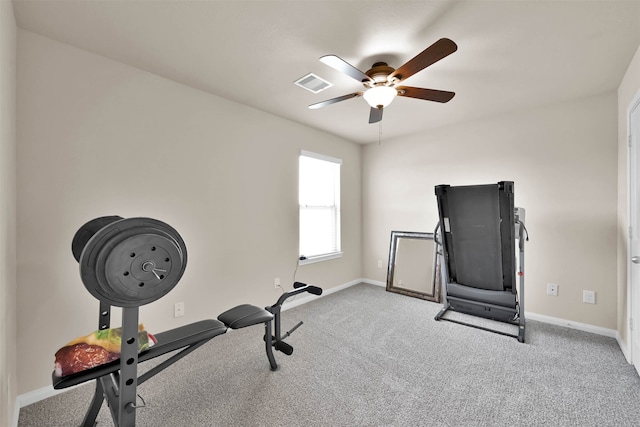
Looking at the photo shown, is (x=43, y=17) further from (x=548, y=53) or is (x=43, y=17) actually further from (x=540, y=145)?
(x=540, y=145)

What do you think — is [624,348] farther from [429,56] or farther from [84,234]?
[84,234]

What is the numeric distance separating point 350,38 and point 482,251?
230 centimetres

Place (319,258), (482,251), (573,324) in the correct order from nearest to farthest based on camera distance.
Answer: (482,251), (573,324), (319,258)

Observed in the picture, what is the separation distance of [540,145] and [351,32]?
2.63 meters

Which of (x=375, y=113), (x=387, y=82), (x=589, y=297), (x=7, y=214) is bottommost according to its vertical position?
(x=589, y=297)

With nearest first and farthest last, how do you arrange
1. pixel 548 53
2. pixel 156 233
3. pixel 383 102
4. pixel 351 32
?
pixel 156 233 < pixel 351 32 < pixel 548 53 < pixel 383 102

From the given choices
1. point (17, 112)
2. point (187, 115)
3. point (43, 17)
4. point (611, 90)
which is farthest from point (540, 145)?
point (17, 112)

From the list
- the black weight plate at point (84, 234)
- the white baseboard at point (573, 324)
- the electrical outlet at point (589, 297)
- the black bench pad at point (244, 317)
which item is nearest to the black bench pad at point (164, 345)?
the black bench pad at point (244, 317)

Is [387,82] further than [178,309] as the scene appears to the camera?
No

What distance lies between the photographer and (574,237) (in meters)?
2.90

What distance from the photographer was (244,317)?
6.57ft

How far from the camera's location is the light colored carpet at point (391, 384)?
1653 millimetres

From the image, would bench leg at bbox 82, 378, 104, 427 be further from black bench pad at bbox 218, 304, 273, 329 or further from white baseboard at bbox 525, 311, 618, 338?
white baseboard at bbox 525, 311, 618, 338

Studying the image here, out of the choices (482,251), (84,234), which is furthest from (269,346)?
(482,251)
